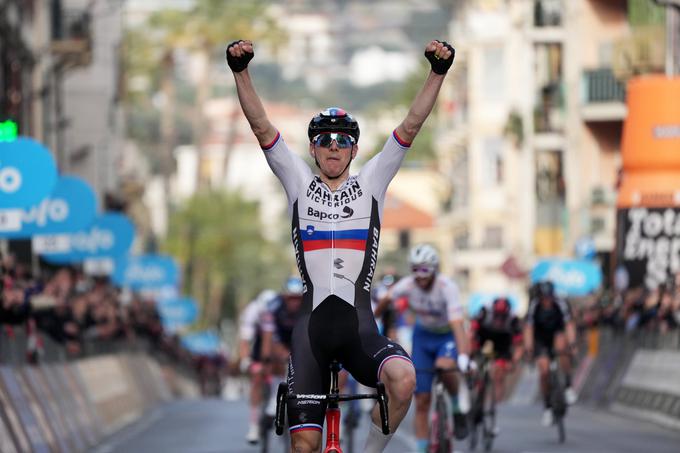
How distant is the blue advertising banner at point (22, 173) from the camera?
701 inches

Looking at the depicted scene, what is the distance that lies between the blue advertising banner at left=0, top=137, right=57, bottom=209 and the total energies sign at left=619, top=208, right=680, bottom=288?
18.0m

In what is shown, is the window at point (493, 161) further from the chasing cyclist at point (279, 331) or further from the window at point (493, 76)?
the chasing cyclist at point (279, 331)

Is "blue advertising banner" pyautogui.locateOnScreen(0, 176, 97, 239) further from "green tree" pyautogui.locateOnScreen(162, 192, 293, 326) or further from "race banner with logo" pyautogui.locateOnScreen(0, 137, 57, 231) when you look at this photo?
"green tree" pyautogui.locateOnScreen(162, 192, 293, 326)

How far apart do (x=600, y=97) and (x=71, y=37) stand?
15.2 meters

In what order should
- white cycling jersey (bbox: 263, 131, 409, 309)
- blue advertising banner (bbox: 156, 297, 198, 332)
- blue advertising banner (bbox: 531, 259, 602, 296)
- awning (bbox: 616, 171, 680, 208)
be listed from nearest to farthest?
white cycling jersey (bbox: 263, 131, 409, 309)
awning (bbox: 616, 171, 680, 208)
blue advertising banner (bbox: 531, 259, 602, 296)
blue advertising banner (bbox: 156, 297, 198, 332)

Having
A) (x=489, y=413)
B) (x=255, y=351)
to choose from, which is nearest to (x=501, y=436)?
(x=489, y=413)

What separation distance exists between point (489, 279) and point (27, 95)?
44.7 metres

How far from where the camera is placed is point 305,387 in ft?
33.7

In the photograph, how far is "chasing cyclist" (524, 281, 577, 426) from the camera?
2362 centimetres

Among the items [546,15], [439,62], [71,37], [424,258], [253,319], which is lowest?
[253,319]

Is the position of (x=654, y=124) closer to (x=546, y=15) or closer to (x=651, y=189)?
(x=651, y=189)

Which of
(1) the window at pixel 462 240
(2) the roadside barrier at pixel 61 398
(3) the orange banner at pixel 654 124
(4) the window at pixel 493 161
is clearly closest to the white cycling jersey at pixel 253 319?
(2) the roadside barrier at pixel 61 398

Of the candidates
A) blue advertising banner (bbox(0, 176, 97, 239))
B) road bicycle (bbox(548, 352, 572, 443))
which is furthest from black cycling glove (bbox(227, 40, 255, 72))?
blue advertising banner (bbox(0, 176, 97, 239))

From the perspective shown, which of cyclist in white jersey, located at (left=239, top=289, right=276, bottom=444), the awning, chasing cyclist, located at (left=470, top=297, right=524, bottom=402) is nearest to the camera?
cyclist in white jersey, located at (left=239, top=289, right=276, bottom=444)
